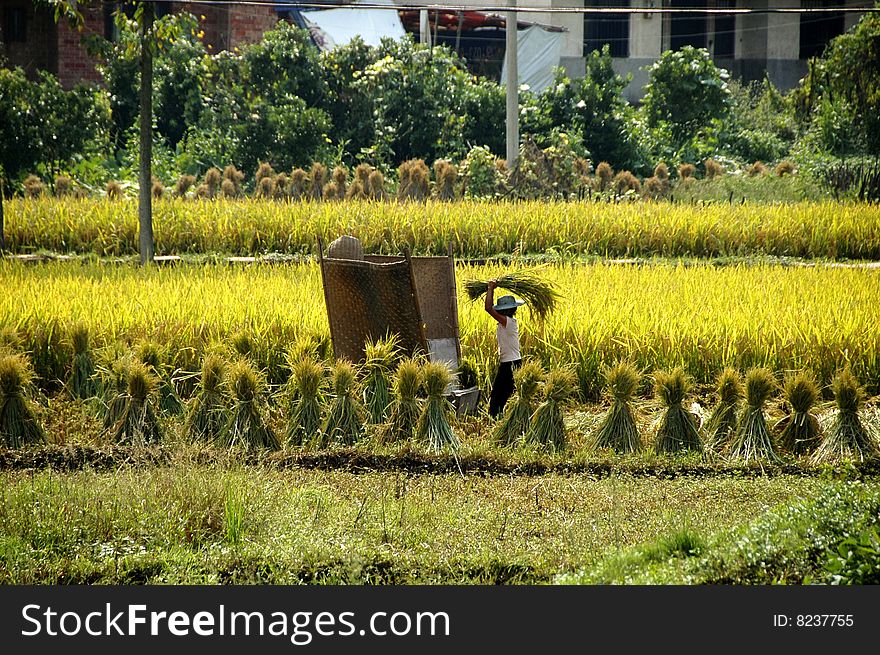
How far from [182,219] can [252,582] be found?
9578mm

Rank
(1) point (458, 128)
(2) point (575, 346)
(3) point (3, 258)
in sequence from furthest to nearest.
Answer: (1) point (458, 128) < (3) point (3, 258) < (2) point (575, 346)

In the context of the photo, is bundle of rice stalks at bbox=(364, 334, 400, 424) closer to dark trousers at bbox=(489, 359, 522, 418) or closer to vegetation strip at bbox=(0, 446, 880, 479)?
vegetation strip at bbox=(0, 446, 880, 479)

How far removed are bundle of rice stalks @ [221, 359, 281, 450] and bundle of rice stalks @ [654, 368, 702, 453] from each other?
2128 mm

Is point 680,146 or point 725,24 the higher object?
point 725,24

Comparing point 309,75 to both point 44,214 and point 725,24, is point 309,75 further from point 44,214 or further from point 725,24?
point 725,24

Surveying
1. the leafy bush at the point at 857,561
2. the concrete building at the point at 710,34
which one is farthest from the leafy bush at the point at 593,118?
the leafy bush at the point at 857,561

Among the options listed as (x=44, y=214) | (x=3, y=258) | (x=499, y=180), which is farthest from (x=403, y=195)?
(x=3, y=258)

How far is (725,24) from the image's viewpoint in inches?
1100

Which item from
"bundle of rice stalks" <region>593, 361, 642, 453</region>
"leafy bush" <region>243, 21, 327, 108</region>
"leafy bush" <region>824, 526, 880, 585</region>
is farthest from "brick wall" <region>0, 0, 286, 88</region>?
"leafy bush" <region>824, 526, 880, 585</region>

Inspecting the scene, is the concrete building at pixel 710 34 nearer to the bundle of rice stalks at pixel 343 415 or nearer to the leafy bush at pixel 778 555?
the bundle of rice stalks at pixel 343 415

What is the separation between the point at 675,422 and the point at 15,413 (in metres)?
3.64

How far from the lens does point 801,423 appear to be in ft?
21.7

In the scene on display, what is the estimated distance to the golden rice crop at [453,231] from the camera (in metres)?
13.3

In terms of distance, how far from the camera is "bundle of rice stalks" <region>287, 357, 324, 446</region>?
6.82 m
